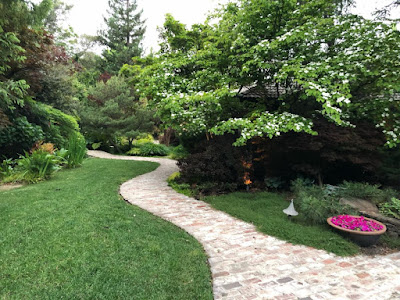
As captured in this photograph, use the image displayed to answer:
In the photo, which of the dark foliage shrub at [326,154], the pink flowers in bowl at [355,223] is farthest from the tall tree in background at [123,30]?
the pink flowers in bowl at [355,223]

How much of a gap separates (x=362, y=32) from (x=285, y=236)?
433 centimetres

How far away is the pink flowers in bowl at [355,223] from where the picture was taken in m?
3.40

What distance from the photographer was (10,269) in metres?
2.27

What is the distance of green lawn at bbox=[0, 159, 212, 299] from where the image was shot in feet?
6.90

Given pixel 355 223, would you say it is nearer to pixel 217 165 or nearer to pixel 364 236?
pixel 364 236

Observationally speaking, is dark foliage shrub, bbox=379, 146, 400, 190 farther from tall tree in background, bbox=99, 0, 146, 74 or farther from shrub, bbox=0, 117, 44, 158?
tall tree in background, bbox=99, 0, 146, 74

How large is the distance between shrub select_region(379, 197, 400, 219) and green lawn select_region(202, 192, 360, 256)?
1149mm

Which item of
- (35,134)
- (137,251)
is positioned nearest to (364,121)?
(137,251)

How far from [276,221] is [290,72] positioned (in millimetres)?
2915

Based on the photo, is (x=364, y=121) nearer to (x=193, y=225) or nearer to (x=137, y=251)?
(x=193, y=225)

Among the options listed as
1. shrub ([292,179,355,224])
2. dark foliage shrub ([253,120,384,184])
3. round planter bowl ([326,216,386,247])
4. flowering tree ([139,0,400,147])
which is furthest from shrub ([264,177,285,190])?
round planter bowl ([326,216,386,247])

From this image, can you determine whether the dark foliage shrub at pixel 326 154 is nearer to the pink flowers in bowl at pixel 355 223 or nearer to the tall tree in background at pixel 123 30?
the pink flowers in bowl at pixel 355 223

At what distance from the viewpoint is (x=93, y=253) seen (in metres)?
2.62

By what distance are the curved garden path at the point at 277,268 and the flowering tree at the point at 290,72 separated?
1782 mm
